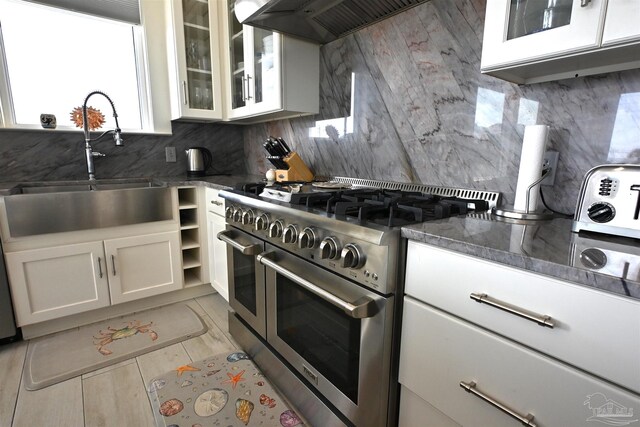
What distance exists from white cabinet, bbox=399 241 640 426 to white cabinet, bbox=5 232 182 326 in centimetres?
180

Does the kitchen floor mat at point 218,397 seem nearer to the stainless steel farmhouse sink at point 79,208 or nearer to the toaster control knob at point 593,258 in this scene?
the stainless steel farmhouse sink at point 79,208

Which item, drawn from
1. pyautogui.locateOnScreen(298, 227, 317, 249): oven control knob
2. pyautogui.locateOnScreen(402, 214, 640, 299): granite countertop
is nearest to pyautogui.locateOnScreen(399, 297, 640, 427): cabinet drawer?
pyautogui.locateOnScreen(402, 214, 640, 299): granite countertop

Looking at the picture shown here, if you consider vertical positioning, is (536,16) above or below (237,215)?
above

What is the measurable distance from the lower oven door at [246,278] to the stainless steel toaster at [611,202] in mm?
1143

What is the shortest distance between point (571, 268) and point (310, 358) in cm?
93

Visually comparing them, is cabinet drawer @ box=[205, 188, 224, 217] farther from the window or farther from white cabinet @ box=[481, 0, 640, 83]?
white cabinet @ box=[481, 0, 640, 83]

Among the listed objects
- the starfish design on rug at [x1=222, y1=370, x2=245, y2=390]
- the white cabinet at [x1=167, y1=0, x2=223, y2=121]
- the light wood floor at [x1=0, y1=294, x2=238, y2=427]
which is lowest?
the light wood floor at [x1=0, y1=294, x2=238, y2=427]

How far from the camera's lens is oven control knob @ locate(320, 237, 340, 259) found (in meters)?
1.01

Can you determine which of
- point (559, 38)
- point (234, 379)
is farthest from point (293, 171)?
point (559, 38)

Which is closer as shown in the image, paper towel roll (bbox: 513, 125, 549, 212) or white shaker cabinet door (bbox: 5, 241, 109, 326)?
paper towel roll (bbox: 513, 125, 549, 212)

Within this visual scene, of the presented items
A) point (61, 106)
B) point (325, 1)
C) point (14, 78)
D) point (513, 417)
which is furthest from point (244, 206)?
point (14, 78)

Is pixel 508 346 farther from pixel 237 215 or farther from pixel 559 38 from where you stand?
pixel 237 215

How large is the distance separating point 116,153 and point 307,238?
6.86ft

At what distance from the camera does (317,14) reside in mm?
1647
